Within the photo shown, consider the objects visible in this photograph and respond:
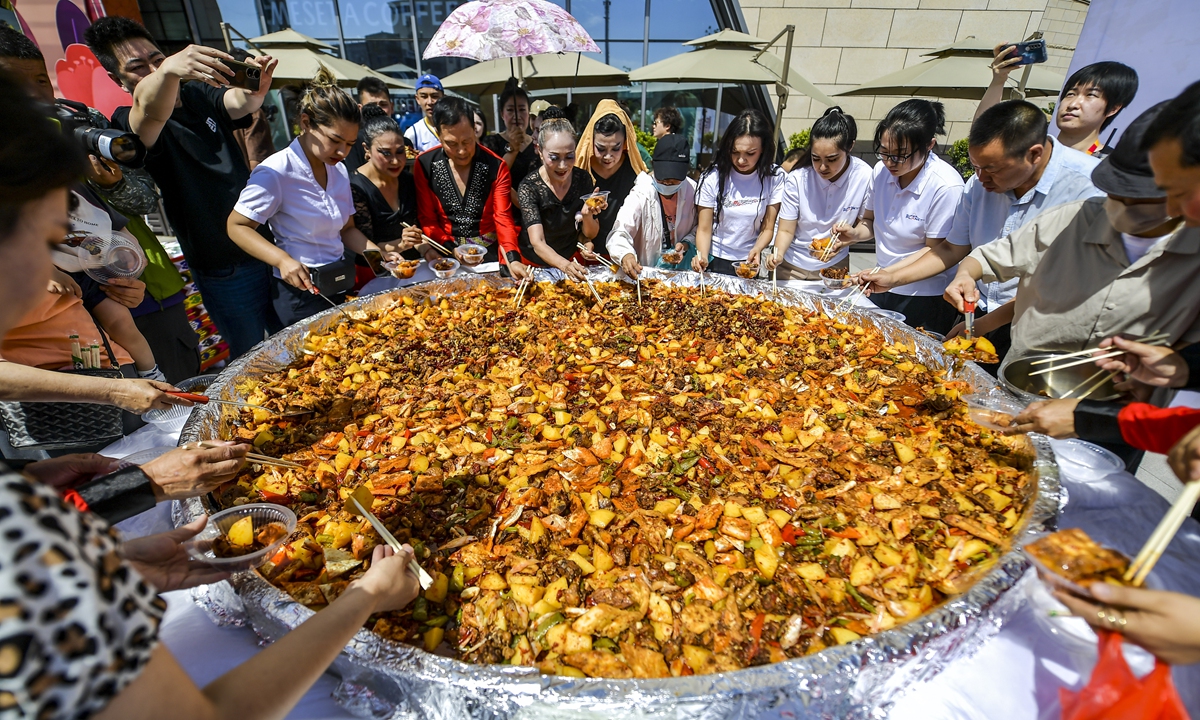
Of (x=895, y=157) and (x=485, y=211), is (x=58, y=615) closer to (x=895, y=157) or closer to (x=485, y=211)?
(x=485, y=211)

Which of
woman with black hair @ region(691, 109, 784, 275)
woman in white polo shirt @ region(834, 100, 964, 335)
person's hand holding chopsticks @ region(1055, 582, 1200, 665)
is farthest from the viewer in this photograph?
woman with black hair @ region(691, 109, 784, 275)

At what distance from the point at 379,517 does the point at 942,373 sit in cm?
320

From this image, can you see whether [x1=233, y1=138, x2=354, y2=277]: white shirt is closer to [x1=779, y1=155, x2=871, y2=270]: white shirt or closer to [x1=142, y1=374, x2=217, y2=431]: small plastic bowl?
[x1=142, y1=374, x2=217, y2=431]: small plastic bowl

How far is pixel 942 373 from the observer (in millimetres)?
3035

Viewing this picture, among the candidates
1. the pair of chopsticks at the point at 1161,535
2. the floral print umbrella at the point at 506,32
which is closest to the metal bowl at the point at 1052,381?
the pair of chopsticks at the point at 1161,535

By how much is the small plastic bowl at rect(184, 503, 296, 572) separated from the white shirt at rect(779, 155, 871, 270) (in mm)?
4591

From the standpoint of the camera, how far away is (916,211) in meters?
4.08

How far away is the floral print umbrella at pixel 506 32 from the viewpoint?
20.3 ft

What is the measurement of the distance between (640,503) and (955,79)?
440 inches

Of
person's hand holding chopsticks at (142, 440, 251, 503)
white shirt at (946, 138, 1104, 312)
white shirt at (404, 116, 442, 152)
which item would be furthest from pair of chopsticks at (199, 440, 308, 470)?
white shirt at (404, 116, 442, 152)

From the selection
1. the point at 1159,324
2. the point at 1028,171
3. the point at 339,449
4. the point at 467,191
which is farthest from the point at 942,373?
the point at 467,191

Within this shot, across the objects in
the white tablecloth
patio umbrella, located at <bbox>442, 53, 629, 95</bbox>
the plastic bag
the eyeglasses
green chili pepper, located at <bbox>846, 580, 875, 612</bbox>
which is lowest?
the white tablecloth

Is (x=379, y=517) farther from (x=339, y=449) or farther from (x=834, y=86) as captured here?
(x=834, y=86)

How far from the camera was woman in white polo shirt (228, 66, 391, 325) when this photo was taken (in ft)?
11.1
